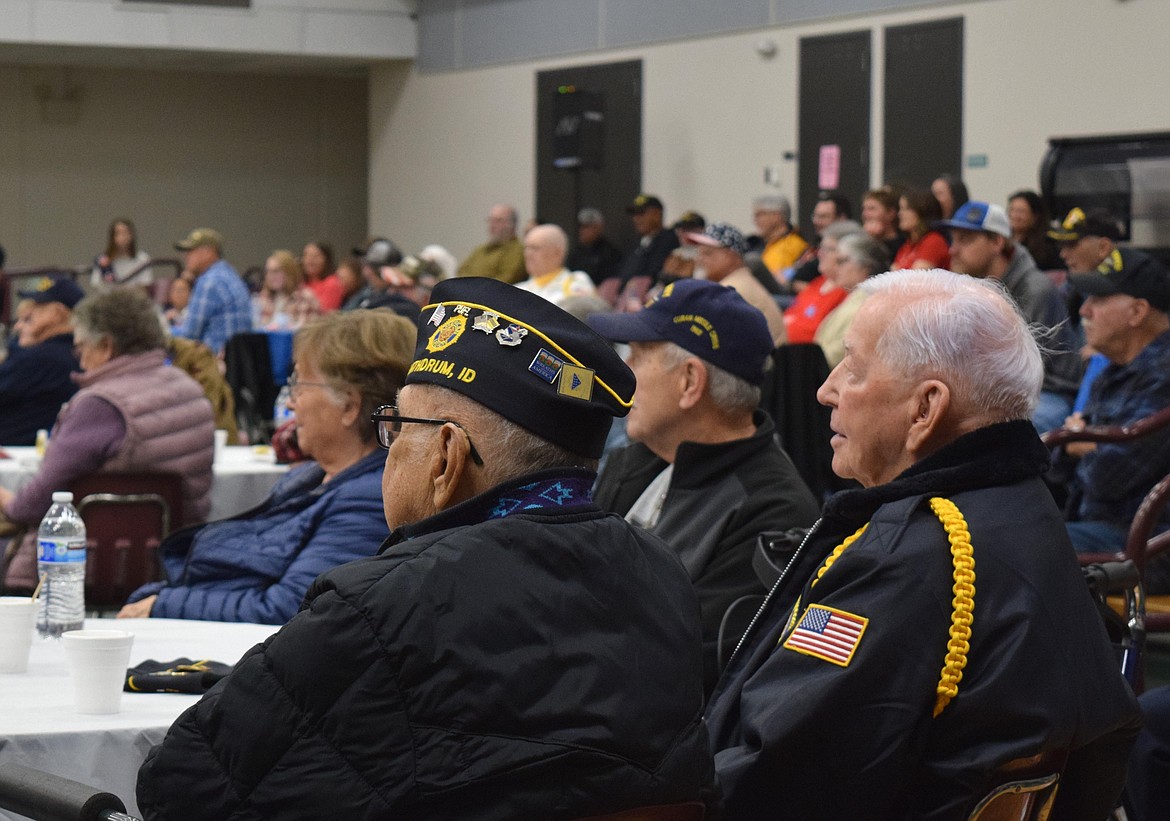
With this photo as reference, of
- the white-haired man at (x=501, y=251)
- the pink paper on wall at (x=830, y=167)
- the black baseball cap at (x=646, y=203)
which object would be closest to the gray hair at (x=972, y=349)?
the pink paper on wall at (x=830, y=167)

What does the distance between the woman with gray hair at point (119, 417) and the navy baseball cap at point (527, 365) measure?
→ 2956 millimetres

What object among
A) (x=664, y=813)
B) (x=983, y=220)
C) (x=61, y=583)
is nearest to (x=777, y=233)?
(x=983, y=220)

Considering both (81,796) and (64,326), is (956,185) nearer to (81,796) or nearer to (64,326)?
(64,326)

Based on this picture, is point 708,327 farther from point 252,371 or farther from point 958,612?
point 252,371

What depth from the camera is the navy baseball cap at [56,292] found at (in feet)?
18.5

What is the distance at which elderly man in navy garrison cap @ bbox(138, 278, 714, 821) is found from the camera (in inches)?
53.6

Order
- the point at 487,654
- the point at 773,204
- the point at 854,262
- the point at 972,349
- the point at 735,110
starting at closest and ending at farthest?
the point at 487,654
the point at 972,349
the point at 854,262
the point at 773,204
the point at 735,110

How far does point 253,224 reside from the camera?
58.4ft

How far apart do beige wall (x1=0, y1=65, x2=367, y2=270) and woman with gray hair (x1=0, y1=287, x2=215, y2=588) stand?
13.4 m

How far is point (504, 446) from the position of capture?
1.57 m

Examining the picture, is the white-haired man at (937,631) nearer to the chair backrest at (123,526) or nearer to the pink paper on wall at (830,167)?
the chair backrest at (123,526)

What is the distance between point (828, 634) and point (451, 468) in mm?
498

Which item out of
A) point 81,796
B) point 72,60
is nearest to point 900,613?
point 81,796

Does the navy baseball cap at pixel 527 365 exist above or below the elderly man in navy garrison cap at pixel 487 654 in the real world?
above
